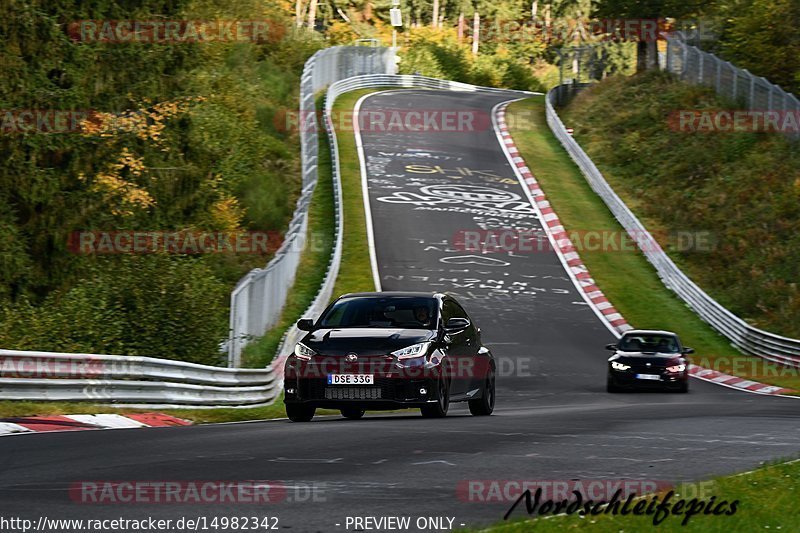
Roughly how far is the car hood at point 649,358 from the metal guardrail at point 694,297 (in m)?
5.85

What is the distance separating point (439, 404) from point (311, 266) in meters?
22.3

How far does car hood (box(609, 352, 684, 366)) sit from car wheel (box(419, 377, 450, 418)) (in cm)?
998

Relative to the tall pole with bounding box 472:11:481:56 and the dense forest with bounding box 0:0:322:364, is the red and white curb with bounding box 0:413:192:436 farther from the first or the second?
the tall pole with bounding box 472:11:481:56

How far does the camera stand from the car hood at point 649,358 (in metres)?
25.3

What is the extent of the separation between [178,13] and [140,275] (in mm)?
15298

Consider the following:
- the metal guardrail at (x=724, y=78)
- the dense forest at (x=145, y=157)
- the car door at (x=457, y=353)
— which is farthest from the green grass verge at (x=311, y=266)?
the metal guardrail at (x=724, y=78)

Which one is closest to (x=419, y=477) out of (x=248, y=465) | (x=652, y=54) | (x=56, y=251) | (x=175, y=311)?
(x=248, y=465)

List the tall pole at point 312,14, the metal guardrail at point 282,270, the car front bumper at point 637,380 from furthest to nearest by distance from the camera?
the tall pole at point 312,14
the car front bumper at point 637,380
the metal guardrail at point 282,270

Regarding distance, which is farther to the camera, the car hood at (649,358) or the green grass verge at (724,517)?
the car hood at (649,358)

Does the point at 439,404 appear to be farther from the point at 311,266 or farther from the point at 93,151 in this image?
the point at 311,266

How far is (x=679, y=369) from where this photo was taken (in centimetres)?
2525

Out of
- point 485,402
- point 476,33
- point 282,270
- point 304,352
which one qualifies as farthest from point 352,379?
point 476,33

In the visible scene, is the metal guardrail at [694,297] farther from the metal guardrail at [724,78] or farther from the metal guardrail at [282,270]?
the metal guardrail at [282,270]

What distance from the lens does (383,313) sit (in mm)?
16453
